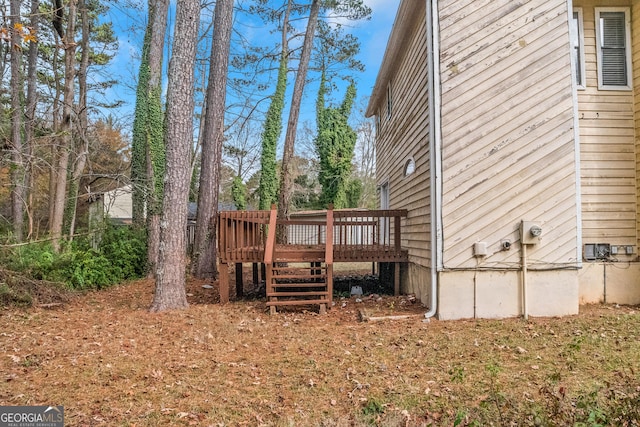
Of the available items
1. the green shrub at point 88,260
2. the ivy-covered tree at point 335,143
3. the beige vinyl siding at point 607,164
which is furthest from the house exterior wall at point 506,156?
the ivy-covered tree at point 335,143

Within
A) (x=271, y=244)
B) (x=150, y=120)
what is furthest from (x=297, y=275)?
(x=150, y=120)

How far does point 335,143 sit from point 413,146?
970 centimetres

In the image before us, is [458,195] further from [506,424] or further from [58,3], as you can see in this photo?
[58,3]

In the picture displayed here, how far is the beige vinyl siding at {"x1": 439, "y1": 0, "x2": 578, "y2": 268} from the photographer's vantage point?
5.54 metres

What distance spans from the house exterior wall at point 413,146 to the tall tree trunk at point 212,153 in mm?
4254

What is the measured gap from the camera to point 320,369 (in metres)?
3.72

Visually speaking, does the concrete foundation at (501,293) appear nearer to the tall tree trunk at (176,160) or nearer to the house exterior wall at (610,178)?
the house exterior wall at (610,178)

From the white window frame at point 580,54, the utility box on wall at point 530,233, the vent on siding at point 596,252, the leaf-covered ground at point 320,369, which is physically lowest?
the leaf-covered ground at point 320,369

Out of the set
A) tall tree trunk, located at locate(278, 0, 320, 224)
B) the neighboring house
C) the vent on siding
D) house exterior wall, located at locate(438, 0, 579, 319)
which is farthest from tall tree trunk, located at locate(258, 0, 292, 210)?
the vent on siding

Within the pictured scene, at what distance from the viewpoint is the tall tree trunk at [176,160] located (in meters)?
6.05

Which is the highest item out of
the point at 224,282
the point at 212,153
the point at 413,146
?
the point at 212,153

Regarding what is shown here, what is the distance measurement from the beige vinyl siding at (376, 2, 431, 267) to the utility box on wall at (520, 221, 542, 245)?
127cm

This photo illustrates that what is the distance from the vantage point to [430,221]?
5805 millimetres

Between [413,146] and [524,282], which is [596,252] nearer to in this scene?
[524,282]
